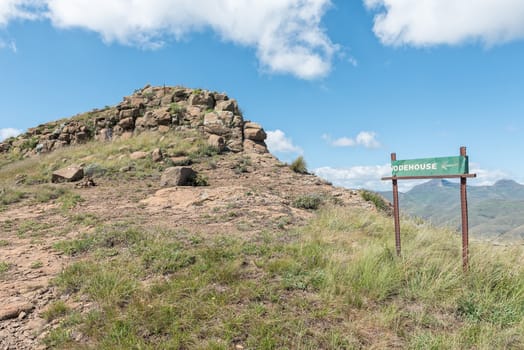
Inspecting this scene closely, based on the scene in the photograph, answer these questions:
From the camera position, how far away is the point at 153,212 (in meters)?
9.22

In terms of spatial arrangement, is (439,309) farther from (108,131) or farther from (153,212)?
(108,131)

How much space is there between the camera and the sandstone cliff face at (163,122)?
18.4 m

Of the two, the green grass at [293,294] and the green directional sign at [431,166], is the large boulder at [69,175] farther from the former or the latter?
the green directional sign at [431,166]

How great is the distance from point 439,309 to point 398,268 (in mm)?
829

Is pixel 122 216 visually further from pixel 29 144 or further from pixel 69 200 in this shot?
pixel 29 144

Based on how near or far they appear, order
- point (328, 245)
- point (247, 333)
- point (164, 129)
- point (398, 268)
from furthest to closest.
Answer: point (164, 129), point (328, 245), point (398, 268), point (247, 333)

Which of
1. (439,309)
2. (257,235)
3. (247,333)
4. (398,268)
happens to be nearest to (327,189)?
(257,235)

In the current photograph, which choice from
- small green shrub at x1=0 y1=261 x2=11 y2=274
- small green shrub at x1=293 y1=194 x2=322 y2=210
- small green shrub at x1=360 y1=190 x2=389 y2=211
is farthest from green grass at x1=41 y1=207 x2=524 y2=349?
small green shrub at x1=360 y1=190 x2=389 y2=211

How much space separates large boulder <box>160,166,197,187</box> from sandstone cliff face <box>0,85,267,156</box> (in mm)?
4849

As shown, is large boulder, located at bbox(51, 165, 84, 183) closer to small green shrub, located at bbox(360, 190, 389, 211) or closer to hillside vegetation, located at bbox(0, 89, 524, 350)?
hillside vegetation, located at bbox(0, 89, 524, 350)

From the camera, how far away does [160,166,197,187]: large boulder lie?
12.0 m

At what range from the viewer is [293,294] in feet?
14.1

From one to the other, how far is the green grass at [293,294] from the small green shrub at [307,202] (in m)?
3.38

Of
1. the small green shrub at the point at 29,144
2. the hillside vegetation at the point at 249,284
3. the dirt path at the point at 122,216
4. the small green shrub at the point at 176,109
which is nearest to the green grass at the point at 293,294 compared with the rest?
the hillside vegetation at the point at 249,284
